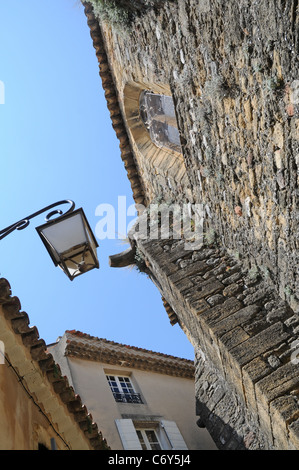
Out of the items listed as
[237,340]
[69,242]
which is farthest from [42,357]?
[237,340]

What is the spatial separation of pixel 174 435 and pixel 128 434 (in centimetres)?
135

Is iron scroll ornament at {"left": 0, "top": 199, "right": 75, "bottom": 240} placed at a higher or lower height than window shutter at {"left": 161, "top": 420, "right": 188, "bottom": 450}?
higher

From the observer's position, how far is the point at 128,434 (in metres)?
9.04

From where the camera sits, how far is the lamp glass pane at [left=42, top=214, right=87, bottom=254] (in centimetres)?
439

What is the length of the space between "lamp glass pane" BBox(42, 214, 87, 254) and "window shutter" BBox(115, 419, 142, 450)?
230 inches

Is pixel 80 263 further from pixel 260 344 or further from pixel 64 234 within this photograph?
pixel 260 344

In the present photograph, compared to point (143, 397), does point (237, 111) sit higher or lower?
higher

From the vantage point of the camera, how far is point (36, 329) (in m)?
4.59

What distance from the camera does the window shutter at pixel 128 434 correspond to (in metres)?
8.77

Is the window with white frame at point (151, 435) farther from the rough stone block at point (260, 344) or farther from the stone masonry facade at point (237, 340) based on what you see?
the rough stone block at point (260, 344)

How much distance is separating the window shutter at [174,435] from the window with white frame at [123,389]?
86 cm

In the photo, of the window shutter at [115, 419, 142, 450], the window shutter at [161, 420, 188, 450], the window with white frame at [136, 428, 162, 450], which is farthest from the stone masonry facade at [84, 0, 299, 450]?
the window shutter at [161, 420, 188, 450]

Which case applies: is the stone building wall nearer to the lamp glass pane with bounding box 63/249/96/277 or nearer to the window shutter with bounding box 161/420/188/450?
the lamp glass pane with bounding box 63/249/96/277
